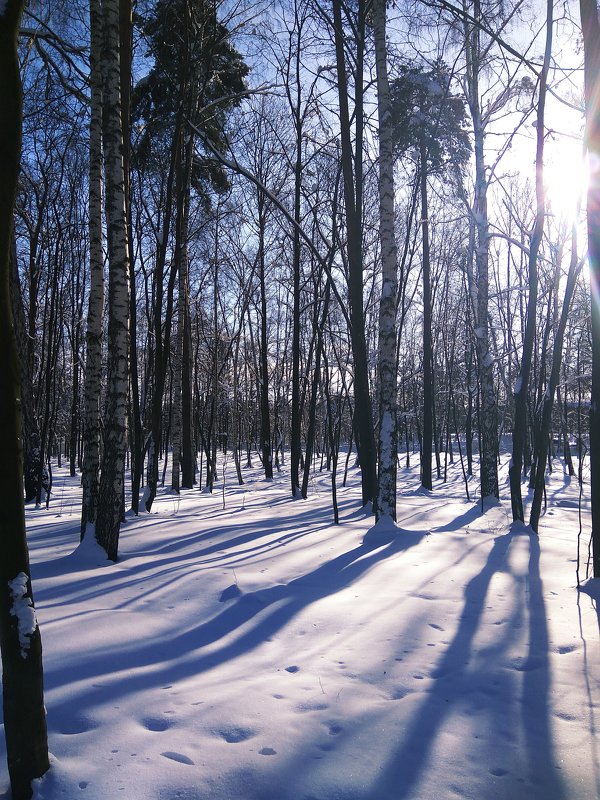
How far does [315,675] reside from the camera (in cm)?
258

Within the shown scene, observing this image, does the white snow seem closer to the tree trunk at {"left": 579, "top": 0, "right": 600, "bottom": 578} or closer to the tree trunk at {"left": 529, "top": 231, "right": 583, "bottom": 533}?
the tree trunk at {"left": 579, "top": 0, "right": 600, "bottom": 578}

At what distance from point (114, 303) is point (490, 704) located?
444 cm

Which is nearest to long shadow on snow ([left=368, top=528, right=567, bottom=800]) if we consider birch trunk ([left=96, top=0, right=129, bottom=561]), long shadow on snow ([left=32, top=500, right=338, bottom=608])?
long shadow on snow ([left=32, top=500, right=338, bottom=608])

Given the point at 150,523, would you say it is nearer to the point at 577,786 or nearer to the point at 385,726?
the point at 385,726

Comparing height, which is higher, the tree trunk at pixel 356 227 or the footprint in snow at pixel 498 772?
the tree trunk at pixel 356 227

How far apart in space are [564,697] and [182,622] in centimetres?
216

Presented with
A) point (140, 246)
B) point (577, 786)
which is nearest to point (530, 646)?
point (577, 786)

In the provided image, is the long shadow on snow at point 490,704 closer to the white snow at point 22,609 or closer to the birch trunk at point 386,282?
the white snow at point 22,609

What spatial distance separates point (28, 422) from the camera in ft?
29.8

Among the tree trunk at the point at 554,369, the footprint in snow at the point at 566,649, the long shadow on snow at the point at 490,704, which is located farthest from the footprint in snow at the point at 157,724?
the tree trunk at the point at 554,369

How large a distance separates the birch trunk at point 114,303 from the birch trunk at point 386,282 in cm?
339

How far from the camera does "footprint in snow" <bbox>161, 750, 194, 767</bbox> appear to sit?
181 cm

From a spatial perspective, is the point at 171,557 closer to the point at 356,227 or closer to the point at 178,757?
the point at 178,757

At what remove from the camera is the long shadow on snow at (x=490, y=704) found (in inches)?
71.7
